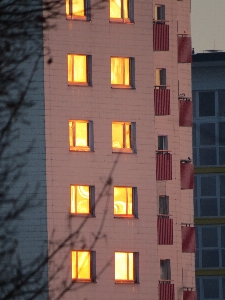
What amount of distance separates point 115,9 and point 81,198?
7.16 m

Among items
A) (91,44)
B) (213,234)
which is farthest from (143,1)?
(213,234)

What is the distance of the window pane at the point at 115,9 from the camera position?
53.8 metres

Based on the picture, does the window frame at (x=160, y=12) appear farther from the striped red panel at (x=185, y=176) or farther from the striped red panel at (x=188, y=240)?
the striped red panel at (x=188, y=240)

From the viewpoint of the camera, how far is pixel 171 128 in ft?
→ 198

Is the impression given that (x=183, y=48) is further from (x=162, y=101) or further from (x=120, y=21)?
(x=120, y=21)

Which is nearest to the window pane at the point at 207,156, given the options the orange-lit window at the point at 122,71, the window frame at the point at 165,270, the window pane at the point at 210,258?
the window pane at the point at 210,258

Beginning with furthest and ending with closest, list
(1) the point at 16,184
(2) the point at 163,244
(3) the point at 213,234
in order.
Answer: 1. (3) the point at 213,234
2. (2) the point at 163,244
3. (1) the point at 16,184

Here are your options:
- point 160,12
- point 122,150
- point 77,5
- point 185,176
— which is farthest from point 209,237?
point 77,5

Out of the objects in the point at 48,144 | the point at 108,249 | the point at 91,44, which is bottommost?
the point at 108,249

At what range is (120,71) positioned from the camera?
53.7 m

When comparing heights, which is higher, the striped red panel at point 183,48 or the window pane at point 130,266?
the striped red panel at point 183,48

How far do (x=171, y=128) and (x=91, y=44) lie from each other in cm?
858

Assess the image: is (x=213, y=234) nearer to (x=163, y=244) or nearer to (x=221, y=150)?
(x=221, y=150)

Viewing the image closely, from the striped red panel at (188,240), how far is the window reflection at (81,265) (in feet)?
27.8
